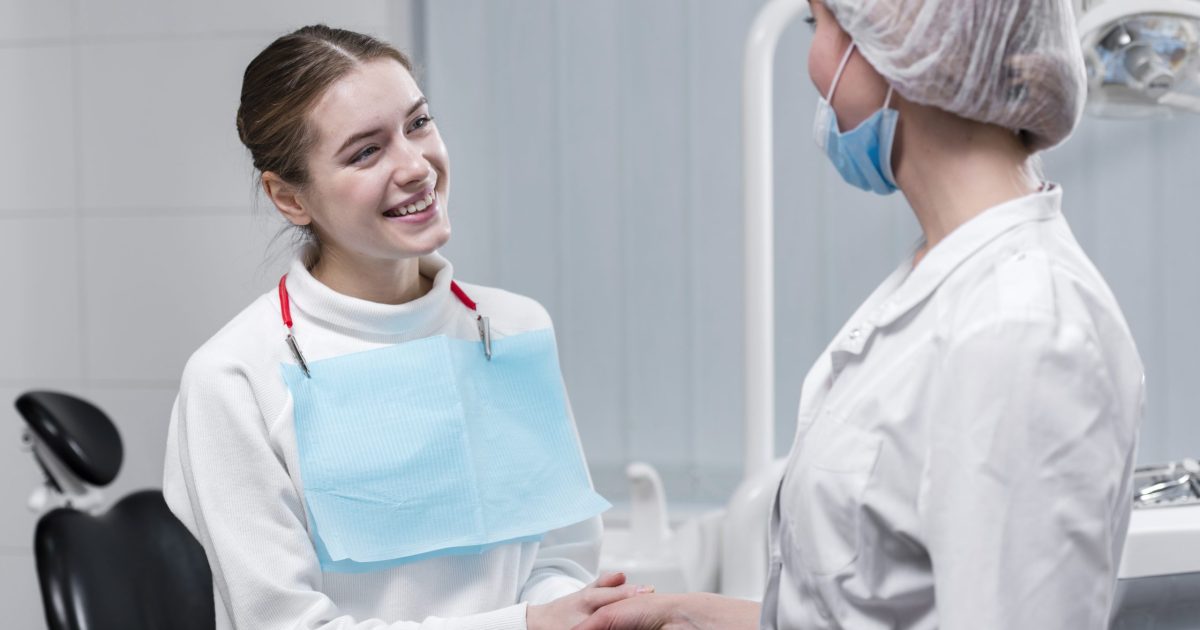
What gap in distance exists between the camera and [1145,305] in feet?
7.41

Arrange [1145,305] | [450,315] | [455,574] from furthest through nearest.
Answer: [1145,305], [450,315], [455,574]

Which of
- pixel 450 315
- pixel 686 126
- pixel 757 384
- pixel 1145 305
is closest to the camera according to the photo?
pixel 450 315

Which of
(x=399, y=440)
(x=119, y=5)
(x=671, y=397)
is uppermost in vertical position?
(x=119, y=5)

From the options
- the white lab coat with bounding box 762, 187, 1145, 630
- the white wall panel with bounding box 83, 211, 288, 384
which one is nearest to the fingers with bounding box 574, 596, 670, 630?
the white lab coat with bounding box 762, 187, 1145, 630

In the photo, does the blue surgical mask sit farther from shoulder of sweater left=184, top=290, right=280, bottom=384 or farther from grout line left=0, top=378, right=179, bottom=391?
grout line left=0, top=378, right=179, bottom=391

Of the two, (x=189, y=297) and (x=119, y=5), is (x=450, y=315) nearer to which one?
(x=189, y=297)

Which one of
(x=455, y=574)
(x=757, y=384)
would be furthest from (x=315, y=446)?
(x=757, y=384)

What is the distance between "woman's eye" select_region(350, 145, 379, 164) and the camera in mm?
1188

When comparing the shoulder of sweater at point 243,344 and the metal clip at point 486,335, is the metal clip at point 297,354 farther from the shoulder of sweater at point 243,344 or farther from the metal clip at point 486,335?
the metal clip at point 486,335

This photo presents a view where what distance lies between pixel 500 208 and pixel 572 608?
1493 millimetres

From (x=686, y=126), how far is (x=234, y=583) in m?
1.60

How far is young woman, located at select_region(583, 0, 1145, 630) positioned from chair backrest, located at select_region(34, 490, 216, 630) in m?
0.94

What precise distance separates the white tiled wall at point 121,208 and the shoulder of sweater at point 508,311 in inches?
46.1

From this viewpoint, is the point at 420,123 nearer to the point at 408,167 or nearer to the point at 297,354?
the point at 408,167
